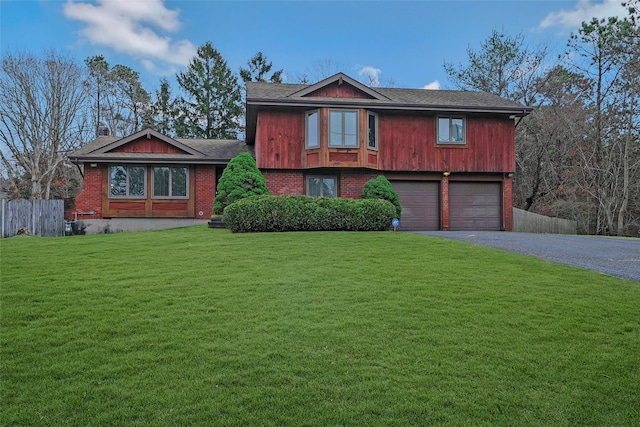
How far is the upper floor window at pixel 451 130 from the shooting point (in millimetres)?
17672

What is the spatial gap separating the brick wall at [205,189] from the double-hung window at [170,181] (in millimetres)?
448

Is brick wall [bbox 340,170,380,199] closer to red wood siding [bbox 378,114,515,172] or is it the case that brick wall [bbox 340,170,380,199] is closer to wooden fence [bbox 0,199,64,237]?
red wood siding [bbox 378,114,515,172]

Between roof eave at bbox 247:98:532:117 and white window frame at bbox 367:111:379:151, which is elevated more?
roof eave at bbox 247:98:532:117

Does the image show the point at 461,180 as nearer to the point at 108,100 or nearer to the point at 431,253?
the point at 431,253

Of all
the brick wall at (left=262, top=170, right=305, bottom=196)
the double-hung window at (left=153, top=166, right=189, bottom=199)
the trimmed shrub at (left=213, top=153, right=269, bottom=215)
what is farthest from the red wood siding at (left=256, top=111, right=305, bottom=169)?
the double-hung window at (left=153, top=166, right=189, bottom=199)

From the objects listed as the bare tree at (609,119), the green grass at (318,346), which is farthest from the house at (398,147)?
the green grass at (318,346)

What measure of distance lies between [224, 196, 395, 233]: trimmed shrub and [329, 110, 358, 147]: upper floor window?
12.0 ft

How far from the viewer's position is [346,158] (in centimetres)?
1638

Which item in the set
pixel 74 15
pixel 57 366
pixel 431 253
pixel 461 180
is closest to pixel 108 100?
pixel 74 15

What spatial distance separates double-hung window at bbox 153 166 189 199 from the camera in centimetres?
1800

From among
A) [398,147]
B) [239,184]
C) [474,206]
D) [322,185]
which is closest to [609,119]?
[474,206]

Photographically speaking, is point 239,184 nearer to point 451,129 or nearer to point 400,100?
point 400,100

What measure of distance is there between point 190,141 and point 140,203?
5.03m

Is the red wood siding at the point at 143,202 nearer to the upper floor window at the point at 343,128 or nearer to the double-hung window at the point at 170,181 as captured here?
the double-hung window at the point at 170,181
